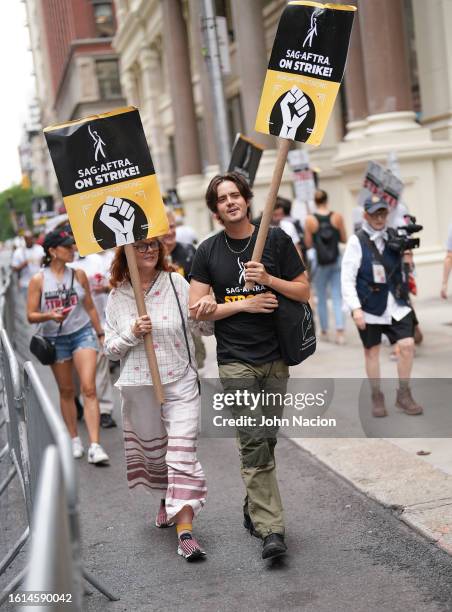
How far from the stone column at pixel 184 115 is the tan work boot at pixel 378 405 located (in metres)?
19.7

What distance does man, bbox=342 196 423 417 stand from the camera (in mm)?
Result: 7406

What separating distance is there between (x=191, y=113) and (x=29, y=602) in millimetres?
26508

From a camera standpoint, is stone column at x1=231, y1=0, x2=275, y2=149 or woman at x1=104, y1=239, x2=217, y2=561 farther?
stone column at x1=231, y1=0, x2=275, y2=149

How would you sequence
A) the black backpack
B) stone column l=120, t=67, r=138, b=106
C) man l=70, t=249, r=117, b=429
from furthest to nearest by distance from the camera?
stone column l=120, t=67, r=138, b=106 < the black backpack < man l=70, t=249, r=117, b=429

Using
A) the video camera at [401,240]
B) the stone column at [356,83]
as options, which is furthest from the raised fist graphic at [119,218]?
the stone column at [356,83]

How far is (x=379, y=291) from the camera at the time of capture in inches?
293

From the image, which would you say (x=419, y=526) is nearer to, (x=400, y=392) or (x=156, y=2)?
(x=400, y=392)

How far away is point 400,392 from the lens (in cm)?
753

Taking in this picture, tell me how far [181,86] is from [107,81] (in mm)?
36332

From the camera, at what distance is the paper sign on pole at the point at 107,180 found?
5.14m

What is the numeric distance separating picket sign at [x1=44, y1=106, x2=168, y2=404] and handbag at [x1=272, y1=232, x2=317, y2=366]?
0.74 m

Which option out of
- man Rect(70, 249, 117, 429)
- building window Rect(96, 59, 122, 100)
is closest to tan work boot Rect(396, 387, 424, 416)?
man Rect(70, 249, 117, 429)

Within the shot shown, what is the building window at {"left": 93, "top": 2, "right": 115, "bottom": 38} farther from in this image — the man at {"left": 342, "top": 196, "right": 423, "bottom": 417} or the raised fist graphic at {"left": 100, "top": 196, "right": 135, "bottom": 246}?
the raised fist graphic at {"left": 100, "top": 196, "right": 135, "bottom": 246}

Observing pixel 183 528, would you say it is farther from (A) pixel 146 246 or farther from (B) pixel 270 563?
(A) pixel 146 246
